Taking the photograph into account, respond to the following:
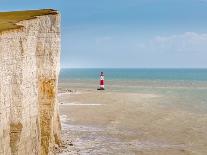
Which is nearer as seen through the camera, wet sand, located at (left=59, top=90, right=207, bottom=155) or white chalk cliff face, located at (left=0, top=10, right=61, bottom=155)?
white chalk cliff face, located at (left=0, top=10, right=61, bottom=155)

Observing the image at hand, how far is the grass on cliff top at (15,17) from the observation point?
1815 centimetres

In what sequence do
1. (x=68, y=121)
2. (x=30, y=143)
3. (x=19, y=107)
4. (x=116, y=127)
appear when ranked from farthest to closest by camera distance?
(x=68, y=121) < (x=116, y=127) < (x=30, y=143) < (x=19, y=107)

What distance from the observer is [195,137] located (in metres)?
30.5

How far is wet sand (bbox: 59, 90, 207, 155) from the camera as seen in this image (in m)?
26.9

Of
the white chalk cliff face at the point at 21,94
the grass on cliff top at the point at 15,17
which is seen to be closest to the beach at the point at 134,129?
the white chalk cliff face at the point at 21,94

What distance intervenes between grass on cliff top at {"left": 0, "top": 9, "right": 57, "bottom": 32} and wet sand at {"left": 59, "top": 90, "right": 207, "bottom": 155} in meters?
7.23

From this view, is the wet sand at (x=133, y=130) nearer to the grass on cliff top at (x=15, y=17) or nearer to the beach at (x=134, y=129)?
the beach at (x=134, y=129)

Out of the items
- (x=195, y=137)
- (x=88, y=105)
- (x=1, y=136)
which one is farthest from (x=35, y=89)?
(x=88, y=105)

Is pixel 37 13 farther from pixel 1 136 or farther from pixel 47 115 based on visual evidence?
pixel 1 136

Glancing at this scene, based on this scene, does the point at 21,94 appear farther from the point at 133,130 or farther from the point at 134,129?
the point at 134,129

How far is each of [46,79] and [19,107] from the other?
6.28m

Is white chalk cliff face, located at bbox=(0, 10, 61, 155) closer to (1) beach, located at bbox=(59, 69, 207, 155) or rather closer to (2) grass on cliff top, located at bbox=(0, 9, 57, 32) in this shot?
(2) grass on cliff top, located at bbox=(0, 9, 57, 32)

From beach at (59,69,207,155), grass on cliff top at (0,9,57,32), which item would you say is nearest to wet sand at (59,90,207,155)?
beach at (59,69,207,155)

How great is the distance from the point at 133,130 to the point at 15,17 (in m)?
13.8
